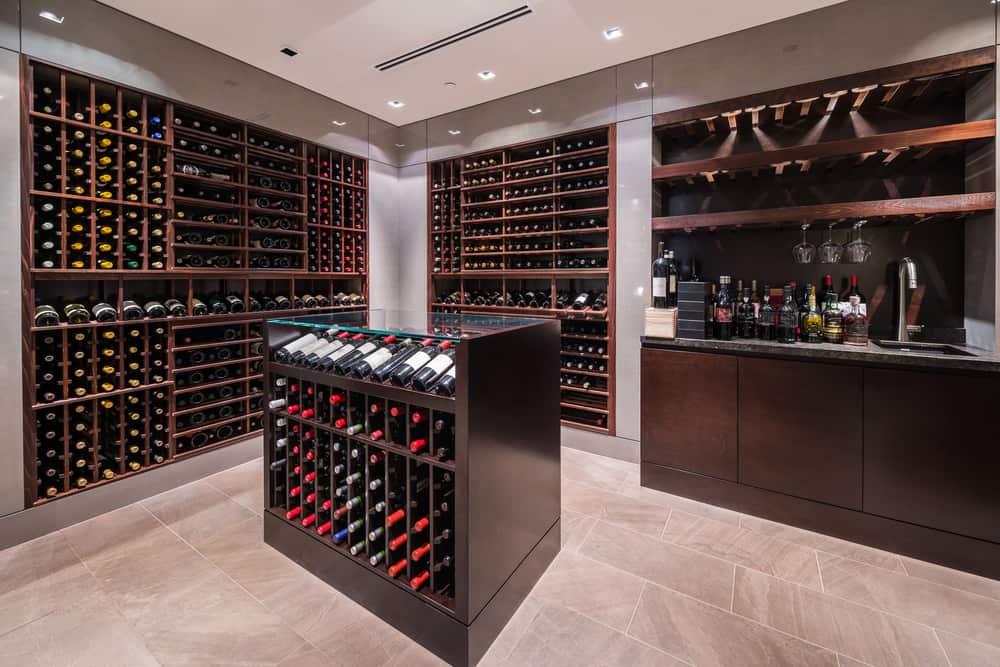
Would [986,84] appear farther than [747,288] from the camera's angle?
No

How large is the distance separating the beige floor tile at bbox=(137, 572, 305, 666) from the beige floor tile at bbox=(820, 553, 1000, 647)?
241cm

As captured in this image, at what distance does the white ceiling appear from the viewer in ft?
8.73

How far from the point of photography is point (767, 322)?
9.12 feet

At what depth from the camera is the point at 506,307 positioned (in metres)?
4.14

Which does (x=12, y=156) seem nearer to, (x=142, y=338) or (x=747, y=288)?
(x=142, y=338)

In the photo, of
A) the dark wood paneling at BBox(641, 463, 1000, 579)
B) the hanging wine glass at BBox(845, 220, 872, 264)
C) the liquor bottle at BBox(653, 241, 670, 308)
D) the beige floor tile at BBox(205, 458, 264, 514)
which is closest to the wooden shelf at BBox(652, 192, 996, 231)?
the hanging wine glass at BBox(845, 220, 872, 264)

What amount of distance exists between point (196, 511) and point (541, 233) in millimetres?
3211

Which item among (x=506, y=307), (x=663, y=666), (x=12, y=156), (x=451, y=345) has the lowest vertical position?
(x=663, y=666)

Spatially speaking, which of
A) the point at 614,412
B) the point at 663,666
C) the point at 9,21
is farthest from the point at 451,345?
the point at 9,21

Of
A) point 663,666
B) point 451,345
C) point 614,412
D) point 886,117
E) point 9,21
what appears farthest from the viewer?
point 614,412

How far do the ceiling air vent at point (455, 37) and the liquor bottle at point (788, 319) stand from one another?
7.87 feet

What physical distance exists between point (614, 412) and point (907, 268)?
81.1 inches

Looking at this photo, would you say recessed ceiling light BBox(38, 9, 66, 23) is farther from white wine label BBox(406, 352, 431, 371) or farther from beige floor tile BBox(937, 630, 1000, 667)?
beige floor tile BBox(937, 630, 1000, 667)

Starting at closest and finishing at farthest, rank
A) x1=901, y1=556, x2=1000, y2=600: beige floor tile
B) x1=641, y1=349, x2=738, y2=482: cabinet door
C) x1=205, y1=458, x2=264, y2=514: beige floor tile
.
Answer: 1. x1=901, y1=556, x2=1000, y2=600: beige floor tile
2. x1=641, y1=349, x2=738, y2=482: cabinet door
3. x1=205, y1=458, x2=264, y2=514: beige floor tile
